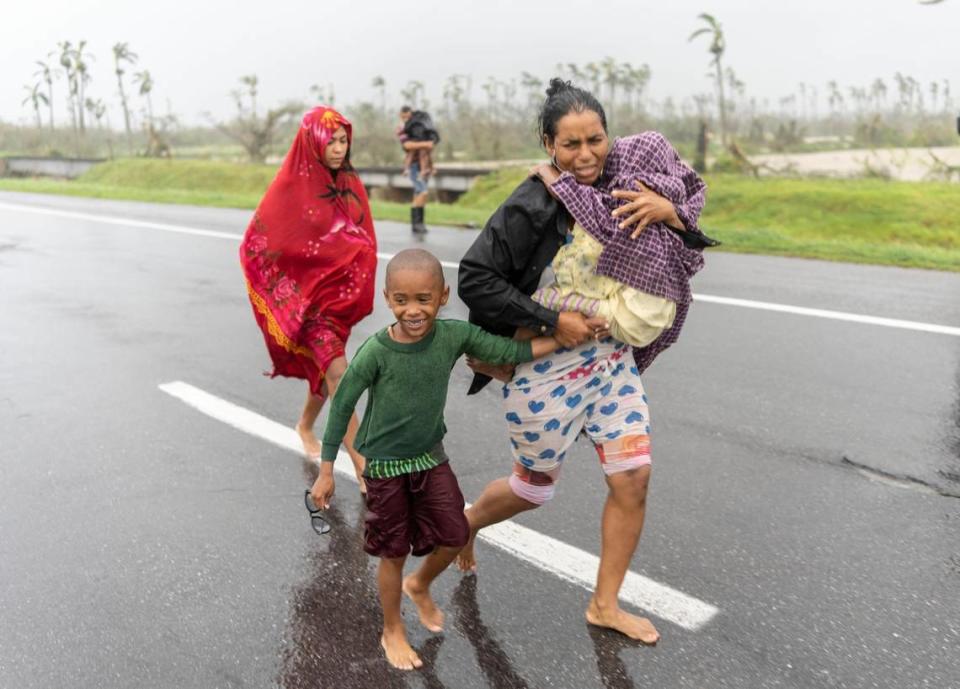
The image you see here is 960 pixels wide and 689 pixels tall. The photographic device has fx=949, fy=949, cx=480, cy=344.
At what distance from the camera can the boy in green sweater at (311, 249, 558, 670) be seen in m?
2.90

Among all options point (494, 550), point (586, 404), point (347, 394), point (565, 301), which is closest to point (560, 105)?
point (565, 301)

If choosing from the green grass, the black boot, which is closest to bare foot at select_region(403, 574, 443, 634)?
the green grass

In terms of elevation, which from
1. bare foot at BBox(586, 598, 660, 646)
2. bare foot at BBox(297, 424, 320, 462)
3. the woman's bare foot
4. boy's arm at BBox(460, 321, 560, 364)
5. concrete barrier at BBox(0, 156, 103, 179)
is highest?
concrete barrier at BBox(0, 156, 103, 179)

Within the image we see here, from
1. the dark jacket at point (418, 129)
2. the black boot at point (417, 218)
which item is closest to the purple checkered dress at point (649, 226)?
the black boot at point (417, 218)

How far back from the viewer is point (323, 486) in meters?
3.00

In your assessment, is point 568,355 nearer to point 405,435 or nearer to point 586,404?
point 586,404

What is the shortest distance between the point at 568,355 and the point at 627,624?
0.89 meters

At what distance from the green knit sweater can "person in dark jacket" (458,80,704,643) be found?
0.09m

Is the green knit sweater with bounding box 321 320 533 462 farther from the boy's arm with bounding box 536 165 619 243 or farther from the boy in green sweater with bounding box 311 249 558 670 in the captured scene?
the boy's arm with bounding box 536 165 619 243

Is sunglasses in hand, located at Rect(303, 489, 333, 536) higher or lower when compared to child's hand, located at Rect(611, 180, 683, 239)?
lower

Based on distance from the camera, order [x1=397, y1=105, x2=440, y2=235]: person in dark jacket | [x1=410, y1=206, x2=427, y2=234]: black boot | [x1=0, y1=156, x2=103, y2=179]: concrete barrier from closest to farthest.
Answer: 1. [x1=410, y1=206, x2=427, y2=234]: black boot
2. [x1=397, y1=105, x2=440, y2=235]: person in dark jacket
3. [x1=0, y1=156, x2=103, y2=179]: concrete barrier

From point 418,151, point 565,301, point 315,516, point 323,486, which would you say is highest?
point 418,151

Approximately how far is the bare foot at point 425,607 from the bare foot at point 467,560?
0.30m

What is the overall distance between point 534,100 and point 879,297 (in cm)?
2745
